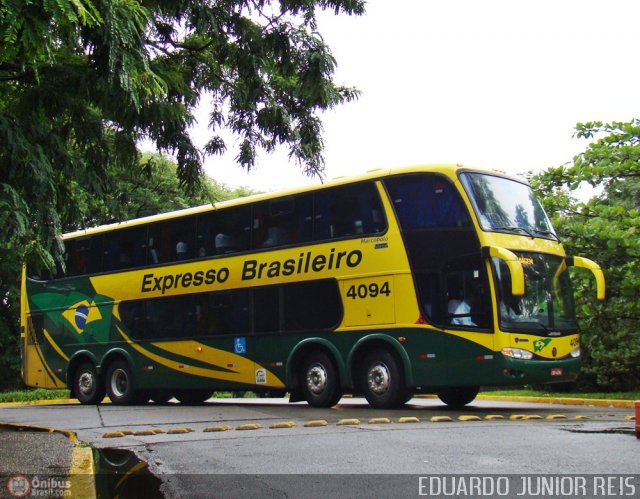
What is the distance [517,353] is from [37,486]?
9.04 m

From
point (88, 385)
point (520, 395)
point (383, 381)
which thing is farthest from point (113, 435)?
point (520, 395)

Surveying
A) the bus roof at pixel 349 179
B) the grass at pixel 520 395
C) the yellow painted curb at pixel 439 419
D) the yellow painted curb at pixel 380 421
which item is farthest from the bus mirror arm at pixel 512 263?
the grass at pixel 520 395

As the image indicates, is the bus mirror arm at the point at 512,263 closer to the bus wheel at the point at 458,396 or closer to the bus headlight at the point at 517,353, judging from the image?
the bus headlight at the point at 517,353

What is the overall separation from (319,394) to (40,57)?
1084 cm

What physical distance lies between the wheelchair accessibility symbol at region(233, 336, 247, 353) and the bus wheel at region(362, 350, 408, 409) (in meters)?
2.88

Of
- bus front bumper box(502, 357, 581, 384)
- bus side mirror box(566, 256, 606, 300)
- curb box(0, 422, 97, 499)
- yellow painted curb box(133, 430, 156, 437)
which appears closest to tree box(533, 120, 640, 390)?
bus side mirror box(566, 256, 606, 300)

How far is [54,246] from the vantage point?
9195 millimetres

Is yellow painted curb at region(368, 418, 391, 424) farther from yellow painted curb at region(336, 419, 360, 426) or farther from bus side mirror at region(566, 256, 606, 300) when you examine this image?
bus side mirror at region(566, 256, 606, 300)

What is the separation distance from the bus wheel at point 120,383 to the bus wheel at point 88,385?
Result: 43 cm

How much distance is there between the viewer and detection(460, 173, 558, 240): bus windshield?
14.3m

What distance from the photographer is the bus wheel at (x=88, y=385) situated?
20.5 metres

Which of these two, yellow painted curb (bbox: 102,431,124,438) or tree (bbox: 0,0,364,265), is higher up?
tree (bbox: 0,0,364,265)

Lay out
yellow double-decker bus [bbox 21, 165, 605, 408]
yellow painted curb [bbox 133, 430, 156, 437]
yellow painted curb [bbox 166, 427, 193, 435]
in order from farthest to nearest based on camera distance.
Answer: yellow double-decker bus [bbox 21, 165, 605, 408], yellow painted curb [bbox 166, 427, 193, 435], yellow painted curb [bbox 133, 430, 156, 437]

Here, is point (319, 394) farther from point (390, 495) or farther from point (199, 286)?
point (390, 495)
